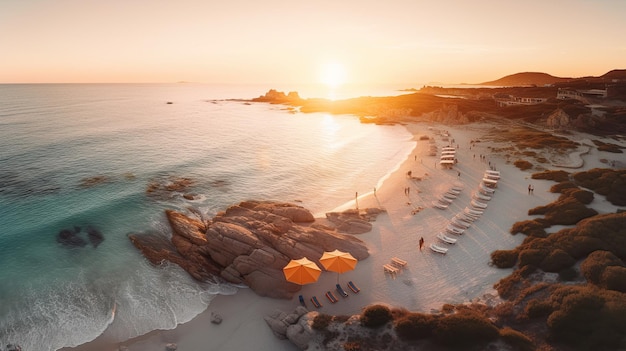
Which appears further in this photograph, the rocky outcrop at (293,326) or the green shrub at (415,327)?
the rocky outcrop at (293,326)

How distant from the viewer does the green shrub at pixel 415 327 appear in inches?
719

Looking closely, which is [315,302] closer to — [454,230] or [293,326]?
[293,326]

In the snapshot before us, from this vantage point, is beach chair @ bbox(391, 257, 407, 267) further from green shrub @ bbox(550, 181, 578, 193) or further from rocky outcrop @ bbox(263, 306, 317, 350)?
green shrub @ bbox(550, 181, 578, 193)

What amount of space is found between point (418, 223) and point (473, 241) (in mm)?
6091

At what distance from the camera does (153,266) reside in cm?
2775

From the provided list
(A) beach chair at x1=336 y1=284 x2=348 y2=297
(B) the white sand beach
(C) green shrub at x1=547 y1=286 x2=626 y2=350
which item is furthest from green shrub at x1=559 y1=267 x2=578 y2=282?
(A) beach chair at x1=336 y1=284 x2=348 y2=297

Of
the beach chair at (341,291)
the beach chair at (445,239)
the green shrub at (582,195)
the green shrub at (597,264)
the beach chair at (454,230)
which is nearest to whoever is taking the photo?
the green shrub at (597,264)

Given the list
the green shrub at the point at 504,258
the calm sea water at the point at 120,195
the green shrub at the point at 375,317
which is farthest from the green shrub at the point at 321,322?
the green shrub at the point at 504,258

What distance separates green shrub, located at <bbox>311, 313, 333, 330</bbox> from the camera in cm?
1948

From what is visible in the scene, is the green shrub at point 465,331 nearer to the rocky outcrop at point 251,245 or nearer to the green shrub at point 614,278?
the green shrub at point 614,278

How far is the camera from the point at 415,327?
18406mm

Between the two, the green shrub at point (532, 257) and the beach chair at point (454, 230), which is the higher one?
the green shrub at point (532, 257)

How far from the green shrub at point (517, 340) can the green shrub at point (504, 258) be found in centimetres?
862

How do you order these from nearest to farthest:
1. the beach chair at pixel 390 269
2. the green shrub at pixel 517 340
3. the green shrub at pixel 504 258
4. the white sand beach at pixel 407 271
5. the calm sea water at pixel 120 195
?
the green shrub at pixel 517 340, the white sand beach at pixel 407 271, the calm sea water at pixel 120 195, the green shrub at pixel 504 258, the beach chair at pixel 390 269
